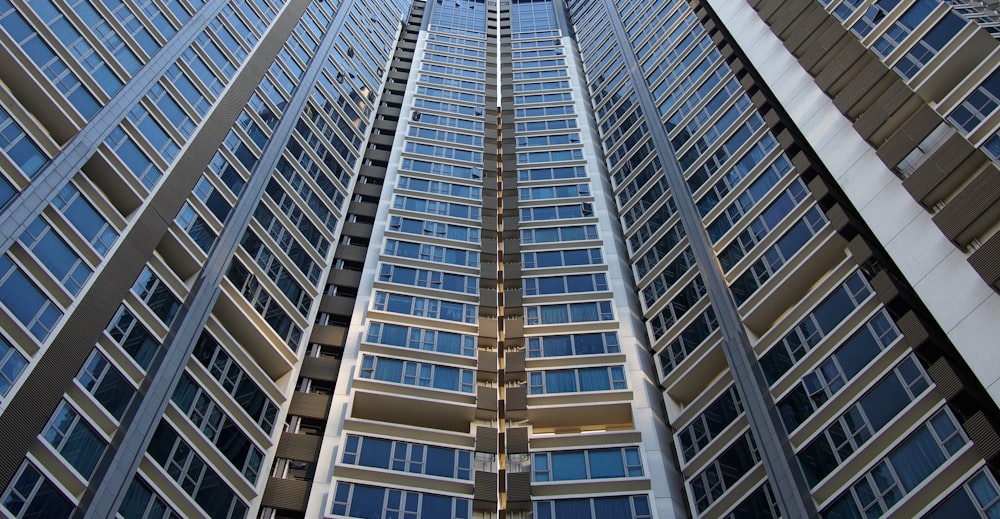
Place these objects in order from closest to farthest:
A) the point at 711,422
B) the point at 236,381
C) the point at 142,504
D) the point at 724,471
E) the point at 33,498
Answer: the point at 33,498
the point at 142,504
the point at 724,471
the point at 711,422
the point at 236,381

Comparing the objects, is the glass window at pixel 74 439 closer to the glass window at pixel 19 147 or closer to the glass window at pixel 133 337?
the glass window at pixel 133 337

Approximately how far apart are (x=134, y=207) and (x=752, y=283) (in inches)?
1165

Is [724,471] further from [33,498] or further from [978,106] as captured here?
[33,498]

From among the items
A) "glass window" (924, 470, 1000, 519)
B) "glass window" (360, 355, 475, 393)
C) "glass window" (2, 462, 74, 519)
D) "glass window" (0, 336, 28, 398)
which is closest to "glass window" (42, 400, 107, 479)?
"glass window" (2, 462, 74, 519)

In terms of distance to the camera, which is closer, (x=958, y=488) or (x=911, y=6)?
(x=958, y=488)

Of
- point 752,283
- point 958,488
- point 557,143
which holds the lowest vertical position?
point 958,488

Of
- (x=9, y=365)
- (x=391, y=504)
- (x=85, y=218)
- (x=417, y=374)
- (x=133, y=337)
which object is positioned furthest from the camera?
(x=417, y=374)

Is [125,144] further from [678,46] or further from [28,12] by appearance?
[678,46]

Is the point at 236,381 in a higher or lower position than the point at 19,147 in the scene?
lower

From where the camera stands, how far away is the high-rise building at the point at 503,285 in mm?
28016

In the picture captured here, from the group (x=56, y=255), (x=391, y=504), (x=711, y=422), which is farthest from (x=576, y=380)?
(x=56, y=255)

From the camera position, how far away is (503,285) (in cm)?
4928

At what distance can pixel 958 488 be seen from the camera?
2452cm

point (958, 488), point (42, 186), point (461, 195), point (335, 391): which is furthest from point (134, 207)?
point (958, 488)
